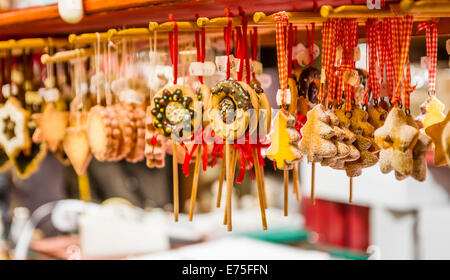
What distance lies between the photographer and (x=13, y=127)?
5.14 ft

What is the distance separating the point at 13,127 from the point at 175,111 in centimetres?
74

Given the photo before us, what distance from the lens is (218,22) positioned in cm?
105

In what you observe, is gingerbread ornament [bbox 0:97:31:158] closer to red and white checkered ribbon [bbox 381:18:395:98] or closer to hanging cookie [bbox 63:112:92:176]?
hanging cookie [bbox 63:112:92:176]

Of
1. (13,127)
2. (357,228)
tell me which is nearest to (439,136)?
(13,127)

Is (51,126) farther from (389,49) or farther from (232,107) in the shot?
(389,49)

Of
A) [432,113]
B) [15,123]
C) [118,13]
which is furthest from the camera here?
[15,123]

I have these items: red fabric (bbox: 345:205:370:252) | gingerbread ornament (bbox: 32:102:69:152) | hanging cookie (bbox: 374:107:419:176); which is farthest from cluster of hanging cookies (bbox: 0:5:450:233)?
red fabric (bbox: 345:205:370:252)

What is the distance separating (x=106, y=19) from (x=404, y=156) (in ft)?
2.88

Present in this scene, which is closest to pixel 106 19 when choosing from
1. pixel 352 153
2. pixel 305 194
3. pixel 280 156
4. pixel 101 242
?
pixel 280 156

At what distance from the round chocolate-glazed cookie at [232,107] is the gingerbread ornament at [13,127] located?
2.71 ft

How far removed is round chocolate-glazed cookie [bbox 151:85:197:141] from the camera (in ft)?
3.59

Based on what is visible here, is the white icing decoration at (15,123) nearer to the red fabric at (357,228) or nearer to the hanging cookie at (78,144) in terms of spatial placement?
the hanging cookie at (78,144)

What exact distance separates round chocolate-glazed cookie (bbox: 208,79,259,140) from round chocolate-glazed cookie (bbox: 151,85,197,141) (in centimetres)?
9

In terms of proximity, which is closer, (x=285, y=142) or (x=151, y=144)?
(x=285, y=142)
